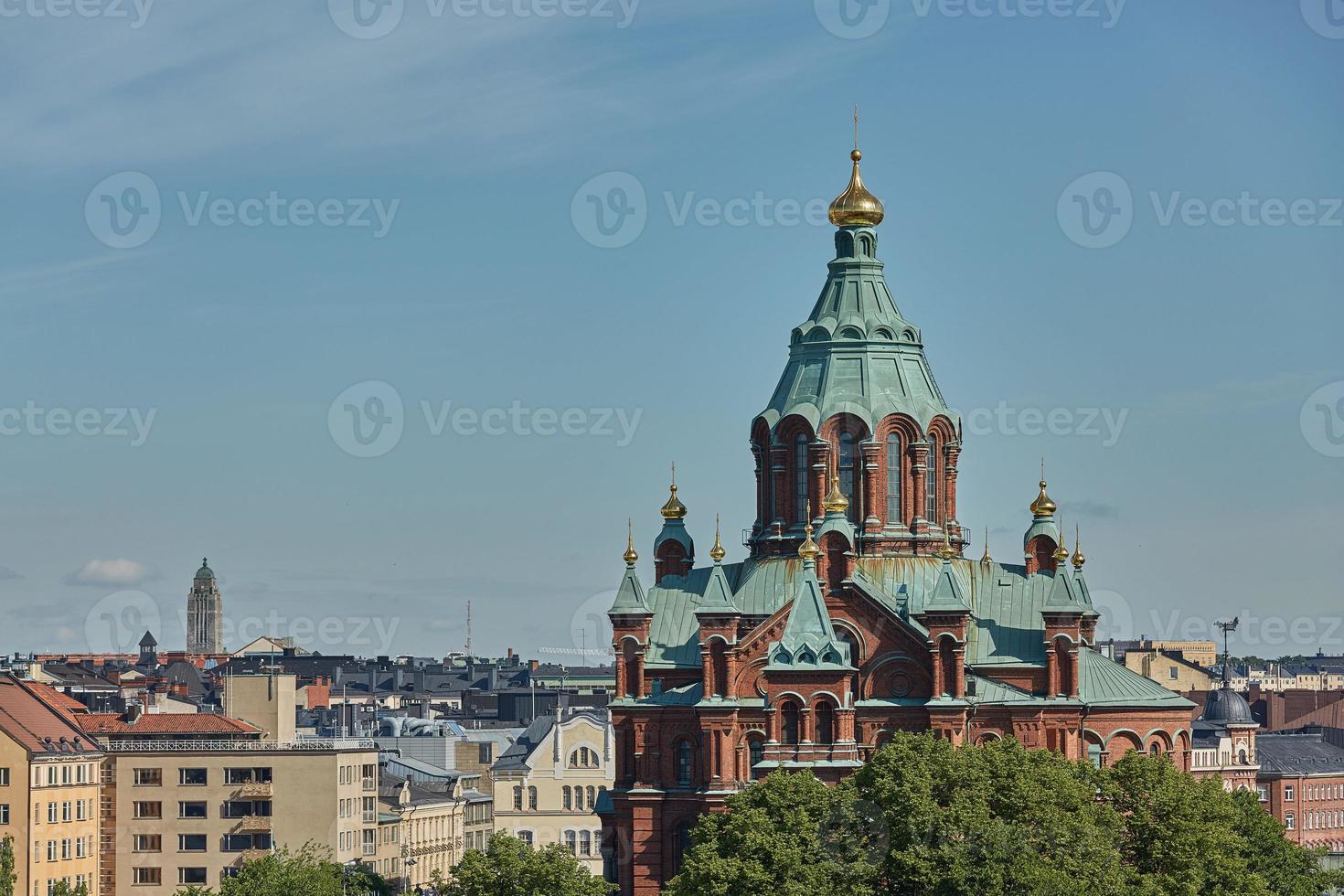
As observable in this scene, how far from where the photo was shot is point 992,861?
106062 millimetres

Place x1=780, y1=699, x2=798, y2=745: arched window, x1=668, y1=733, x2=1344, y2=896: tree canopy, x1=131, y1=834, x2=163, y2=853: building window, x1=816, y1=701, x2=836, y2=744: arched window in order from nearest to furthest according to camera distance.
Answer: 1. x1=668, y1=733, x2=1344, y2=896: tree canopy
2. x1=816, y1=701, x2=836, y2=744: arched window
3. x1=780, y1=699, x2=798, y2=745: arched window
4. x1=131, y1=834, x2=163, y2=853: building window


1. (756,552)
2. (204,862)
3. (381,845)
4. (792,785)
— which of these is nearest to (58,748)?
(204,862)

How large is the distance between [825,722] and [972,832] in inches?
650

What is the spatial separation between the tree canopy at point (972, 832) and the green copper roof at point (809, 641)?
8059mm

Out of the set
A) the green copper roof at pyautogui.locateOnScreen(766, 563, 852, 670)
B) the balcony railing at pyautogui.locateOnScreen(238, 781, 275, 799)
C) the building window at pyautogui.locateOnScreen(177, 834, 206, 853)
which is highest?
the green copper roof at pyautogui.locateOnScreen(766, 563, 852, 670)

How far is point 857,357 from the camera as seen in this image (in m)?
133

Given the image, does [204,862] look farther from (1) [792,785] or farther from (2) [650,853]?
(1) [792,785]

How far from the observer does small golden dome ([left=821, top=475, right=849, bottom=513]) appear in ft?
424

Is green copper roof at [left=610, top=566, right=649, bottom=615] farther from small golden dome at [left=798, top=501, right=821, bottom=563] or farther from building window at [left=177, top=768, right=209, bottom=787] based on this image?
building window at [left=177, top=768, right=209, bottom=787]

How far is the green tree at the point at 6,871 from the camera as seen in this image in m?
124

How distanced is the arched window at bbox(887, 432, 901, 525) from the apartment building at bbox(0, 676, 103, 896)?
130 feet

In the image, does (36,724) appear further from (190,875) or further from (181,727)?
(190,875)

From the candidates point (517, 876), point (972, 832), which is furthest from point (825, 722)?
point (972, 832)

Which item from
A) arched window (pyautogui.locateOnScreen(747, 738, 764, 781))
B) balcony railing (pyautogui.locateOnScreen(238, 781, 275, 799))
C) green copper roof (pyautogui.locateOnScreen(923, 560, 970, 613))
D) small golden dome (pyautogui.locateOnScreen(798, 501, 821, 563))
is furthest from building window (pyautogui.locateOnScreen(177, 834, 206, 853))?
green copper roof (pyautogui.locateOnScreen(923, 560, 970, 613))
